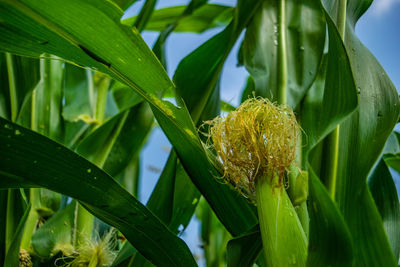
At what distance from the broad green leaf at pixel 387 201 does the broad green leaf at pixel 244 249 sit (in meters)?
0.26

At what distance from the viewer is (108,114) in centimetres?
120

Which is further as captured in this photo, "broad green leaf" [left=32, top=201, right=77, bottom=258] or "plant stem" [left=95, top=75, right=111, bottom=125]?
"plant stem" [left=95, top=75, right=111, bottom=125]

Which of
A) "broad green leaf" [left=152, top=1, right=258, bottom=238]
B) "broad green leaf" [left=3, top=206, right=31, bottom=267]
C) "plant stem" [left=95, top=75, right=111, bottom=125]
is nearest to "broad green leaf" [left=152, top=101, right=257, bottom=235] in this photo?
"broad green leaf" [left=152, top=1, right=258, bottom=238]

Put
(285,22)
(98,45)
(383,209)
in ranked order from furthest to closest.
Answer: (285,22)
(383,209)
(98,45)

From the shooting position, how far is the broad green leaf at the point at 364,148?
49 centimetres

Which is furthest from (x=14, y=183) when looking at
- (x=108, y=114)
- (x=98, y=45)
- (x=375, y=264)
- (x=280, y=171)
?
(x=108, y=114)

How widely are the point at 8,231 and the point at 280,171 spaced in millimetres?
536

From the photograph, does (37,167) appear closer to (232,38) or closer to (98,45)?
(98,45)

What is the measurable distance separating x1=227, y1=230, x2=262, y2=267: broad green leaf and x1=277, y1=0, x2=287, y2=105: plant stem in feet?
0.81

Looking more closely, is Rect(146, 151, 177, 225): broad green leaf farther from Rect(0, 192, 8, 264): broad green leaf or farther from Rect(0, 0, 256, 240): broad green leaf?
Rect(0, 192, 8, 264): broad green leaf

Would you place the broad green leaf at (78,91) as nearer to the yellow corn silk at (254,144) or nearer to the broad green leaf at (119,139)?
the broad green leaf at (119,139)

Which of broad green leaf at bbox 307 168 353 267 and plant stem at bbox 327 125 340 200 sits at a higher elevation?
plant stem at bbox 327 125 340 200

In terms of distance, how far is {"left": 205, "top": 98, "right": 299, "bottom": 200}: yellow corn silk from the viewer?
522 millimetres

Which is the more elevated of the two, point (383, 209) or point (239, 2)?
point (239, 2)
